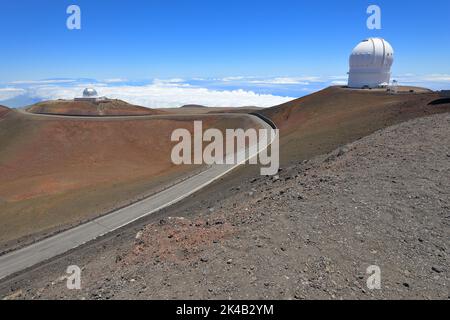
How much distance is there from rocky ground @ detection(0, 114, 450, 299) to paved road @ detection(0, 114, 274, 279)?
17.4 feet

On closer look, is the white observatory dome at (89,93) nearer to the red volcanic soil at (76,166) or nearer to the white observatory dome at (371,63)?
the red volcanic soil at (76,166)

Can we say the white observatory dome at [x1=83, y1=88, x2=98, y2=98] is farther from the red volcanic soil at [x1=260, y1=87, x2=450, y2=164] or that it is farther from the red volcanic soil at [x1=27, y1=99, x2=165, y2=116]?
the red volcanic soil at [x1=260, y1=87, x2=450, y2=164]

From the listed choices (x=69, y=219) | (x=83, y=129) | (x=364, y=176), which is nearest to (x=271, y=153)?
(x=69, y=219)

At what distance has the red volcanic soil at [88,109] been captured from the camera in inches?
3083

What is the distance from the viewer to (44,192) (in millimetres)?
37219

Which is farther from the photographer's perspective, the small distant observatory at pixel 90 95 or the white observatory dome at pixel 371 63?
the small distant observatory at pixel 90 95

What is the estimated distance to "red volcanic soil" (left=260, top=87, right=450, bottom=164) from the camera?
2842 cm

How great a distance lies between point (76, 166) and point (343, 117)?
35.9 meters

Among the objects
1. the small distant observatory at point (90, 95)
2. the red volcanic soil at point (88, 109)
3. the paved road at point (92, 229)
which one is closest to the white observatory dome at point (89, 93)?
the small distant observatory at point (90, 95)

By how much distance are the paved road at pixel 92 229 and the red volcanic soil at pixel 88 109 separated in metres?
55.9

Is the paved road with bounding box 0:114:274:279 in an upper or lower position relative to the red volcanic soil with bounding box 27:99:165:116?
lower

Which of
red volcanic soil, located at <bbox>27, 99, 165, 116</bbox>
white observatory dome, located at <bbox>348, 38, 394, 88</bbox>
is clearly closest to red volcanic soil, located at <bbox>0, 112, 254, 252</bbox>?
red volcanic soil, located at <bbox>27, 99, 165, 116</bbox>

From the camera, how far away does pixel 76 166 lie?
4897cm

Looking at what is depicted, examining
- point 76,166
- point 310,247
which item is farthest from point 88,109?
point 310,247
